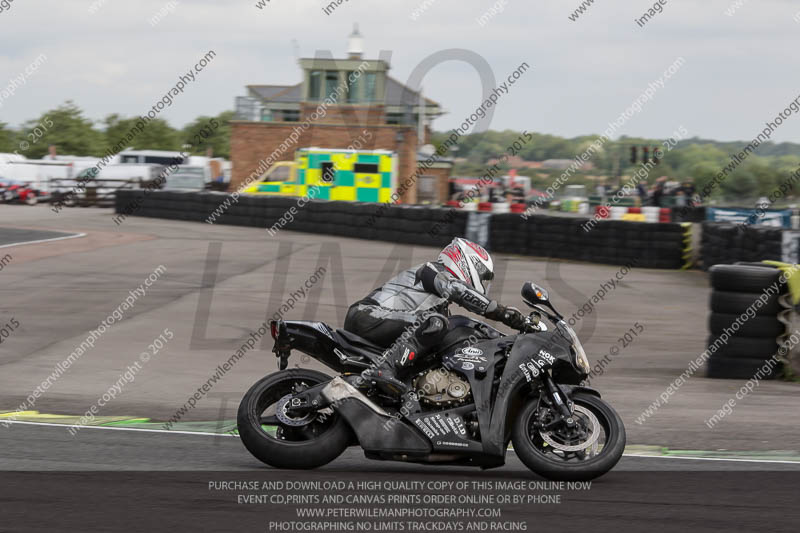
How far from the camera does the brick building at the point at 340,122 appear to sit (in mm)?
49094

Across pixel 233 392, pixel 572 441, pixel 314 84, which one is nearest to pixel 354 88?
pixel 314 84

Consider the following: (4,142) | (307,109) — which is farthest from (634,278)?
→ (4,142)

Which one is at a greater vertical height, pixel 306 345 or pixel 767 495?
pixel 306 345

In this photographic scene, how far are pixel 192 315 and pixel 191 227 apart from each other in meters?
17.5

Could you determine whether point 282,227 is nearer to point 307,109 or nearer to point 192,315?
point 192,315

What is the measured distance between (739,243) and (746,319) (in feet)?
32.1

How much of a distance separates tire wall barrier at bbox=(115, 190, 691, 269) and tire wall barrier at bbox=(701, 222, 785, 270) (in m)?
1.20

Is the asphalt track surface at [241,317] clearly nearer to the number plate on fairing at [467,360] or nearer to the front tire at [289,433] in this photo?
the number plate on fairing at [467,360]

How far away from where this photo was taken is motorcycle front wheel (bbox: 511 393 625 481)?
227 inches

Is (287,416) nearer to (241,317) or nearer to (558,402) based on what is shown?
(558,402)

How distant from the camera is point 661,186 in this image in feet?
131

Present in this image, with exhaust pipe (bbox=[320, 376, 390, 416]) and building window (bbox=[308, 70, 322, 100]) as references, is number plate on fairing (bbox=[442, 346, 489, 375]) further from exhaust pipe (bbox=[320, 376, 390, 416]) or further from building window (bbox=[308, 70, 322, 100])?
building window (bbox=[308, 70, 322, 100])

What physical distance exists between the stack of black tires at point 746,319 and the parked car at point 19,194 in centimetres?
3941

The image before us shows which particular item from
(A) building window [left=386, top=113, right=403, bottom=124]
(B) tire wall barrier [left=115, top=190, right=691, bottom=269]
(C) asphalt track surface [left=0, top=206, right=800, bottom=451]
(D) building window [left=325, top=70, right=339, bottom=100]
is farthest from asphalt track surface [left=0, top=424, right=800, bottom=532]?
(D) building window [left=325, top=70, right=339, bottom=100]
